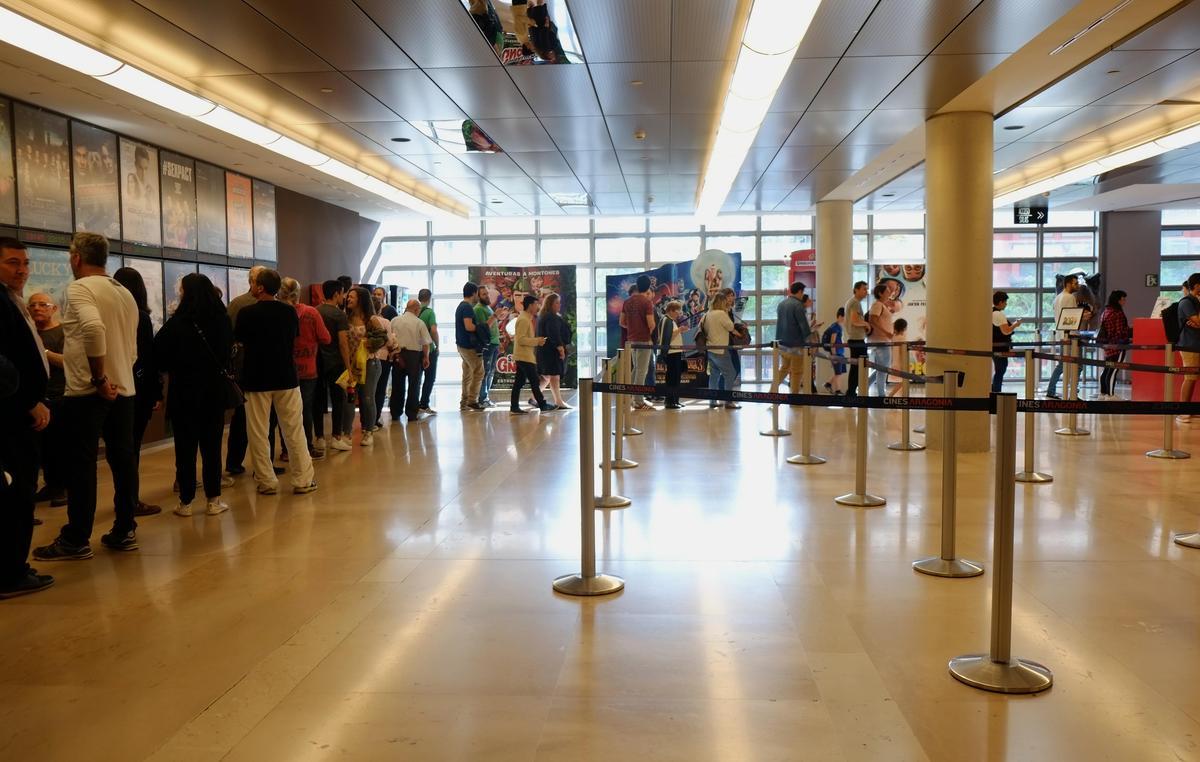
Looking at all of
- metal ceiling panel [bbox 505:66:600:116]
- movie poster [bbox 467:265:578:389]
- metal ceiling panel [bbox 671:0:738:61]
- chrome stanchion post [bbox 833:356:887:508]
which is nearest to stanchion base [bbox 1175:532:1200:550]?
chrome stanchion post [bbox 833:356:887:508]

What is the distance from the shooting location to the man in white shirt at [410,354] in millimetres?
11125

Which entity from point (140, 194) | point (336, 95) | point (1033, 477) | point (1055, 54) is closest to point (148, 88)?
point (336, 95)

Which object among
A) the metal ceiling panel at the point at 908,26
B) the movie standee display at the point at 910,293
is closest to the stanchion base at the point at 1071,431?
the metal ceiling panel at the point at 908,26

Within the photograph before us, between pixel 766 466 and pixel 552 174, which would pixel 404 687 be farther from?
pixel 552 174

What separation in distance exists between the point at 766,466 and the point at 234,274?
720 centimetres

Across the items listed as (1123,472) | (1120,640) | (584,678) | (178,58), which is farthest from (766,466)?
(178,58)

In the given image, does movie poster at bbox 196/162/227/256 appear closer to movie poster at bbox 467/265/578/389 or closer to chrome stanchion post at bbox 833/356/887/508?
movie poster at bbox 467/265/578/389

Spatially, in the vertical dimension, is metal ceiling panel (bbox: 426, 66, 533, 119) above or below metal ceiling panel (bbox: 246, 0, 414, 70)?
above

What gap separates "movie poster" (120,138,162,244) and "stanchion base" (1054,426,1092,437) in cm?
958

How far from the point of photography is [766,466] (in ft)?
24.6

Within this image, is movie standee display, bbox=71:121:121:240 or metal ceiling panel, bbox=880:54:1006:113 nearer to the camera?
metal ceiling panel, bbox=880:54:1006:113

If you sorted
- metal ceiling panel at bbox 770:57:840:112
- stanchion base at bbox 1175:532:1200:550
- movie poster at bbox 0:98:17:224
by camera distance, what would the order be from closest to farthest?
1. stanchion base at bbox 1175:532:1200:550
2. metal ceiling panel at bbox 770:57:840:112
3. movie poster at bbox 0:98:17:224

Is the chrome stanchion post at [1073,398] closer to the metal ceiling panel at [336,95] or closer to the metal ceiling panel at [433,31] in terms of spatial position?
the metal ceiling panel at [433,31]

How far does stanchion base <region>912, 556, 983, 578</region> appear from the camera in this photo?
431 centimetres
